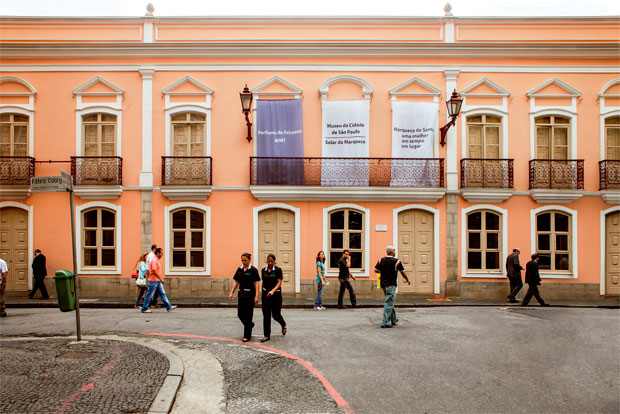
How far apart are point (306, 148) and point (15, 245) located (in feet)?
35.8

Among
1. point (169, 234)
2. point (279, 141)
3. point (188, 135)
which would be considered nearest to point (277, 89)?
point (279, 141)

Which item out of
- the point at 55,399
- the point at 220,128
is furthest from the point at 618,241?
the point at 55,399

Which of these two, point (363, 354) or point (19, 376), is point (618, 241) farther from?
point (19, 376)

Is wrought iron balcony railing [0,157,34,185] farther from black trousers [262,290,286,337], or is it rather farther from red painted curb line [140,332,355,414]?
black trousers [262,290,286,337]

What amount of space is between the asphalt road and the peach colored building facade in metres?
3.48

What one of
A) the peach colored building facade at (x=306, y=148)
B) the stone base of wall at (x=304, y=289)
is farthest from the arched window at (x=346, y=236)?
the stone base of wall at (x=304, y=289)

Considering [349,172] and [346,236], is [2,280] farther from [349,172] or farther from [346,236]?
[349,172]

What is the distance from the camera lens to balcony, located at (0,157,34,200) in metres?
15.4

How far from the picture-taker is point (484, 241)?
15.6m

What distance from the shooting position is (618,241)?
1561cm

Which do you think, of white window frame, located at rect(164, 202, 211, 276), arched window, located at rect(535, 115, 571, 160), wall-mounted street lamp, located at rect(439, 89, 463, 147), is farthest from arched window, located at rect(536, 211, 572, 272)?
white window frame, located at rect(164, 202, 211, 276)

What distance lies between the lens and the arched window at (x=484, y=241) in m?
15.5

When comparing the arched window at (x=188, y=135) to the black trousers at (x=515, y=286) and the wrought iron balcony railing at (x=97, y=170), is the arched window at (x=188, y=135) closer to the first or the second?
the wrought iron balcony railing at (x=97, y=170)

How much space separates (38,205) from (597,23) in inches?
830
